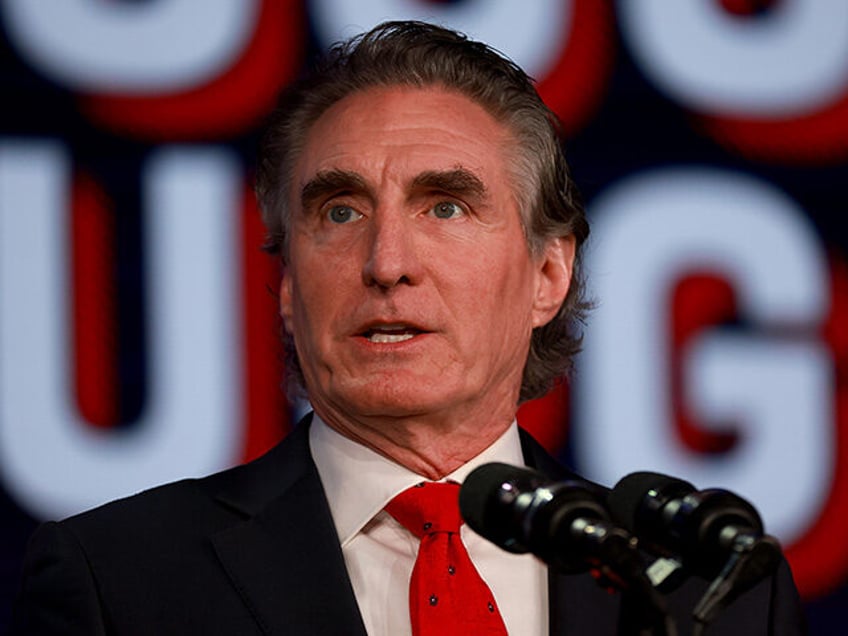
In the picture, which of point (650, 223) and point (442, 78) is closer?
point (442, 78)

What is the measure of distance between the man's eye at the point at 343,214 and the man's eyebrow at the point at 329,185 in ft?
0.08

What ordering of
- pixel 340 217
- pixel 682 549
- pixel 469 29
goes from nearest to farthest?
pixel 682 549 → pixel 340 217 → pixel 469 29

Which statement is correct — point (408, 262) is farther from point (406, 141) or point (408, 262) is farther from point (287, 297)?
point (287, 297)

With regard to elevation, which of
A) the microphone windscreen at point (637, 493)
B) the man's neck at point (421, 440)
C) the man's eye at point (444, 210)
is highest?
the man's eye at point (444, 210)

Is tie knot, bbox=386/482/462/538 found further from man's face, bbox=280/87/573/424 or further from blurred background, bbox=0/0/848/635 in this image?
blurred background, bbox=0/0/848/635

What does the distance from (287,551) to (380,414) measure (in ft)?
0.71

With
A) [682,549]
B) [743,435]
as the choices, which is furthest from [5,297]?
[682,549]

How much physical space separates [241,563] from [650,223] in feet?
4.50

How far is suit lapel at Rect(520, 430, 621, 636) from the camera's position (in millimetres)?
1942

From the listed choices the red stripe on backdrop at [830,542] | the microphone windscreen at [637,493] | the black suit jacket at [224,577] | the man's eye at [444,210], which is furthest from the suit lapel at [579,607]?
the red stripe on backdrop at [830,542]

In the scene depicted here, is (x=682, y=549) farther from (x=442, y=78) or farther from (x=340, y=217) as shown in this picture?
(x=442, y=78)

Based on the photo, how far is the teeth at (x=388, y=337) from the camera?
6.46ft

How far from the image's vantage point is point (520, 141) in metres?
2.19

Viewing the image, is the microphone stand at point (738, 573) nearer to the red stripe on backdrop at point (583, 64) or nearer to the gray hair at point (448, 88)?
the gray hair at point (448, 88)
